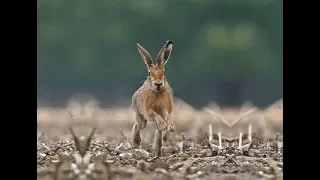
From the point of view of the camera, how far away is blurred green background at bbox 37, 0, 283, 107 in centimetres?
333

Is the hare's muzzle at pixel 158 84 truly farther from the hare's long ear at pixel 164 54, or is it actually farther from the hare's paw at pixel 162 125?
the hare's paw at pixel 162 125

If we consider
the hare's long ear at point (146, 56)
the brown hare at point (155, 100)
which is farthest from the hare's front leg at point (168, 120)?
the hare's long ear at point (146, 56)

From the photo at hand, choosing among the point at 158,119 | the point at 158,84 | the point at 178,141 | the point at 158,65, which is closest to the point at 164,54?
the point at 158,65

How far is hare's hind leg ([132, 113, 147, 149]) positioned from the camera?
11.0 ft

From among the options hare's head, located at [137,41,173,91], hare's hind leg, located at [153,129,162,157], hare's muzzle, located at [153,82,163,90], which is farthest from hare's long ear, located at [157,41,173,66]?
hare's hind leg, located at [153,129,162,157]

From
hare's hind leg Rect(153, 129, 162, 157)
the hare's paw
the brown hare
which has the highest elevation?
the brown hare

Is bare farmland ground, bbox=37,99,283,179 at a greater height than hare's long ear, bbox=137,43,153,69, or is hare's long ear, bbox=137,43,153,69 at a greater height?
hare's long ear, bbox=137,43,153,69

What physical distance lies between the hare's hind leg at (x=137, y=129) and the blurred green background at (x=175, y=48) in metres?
0.14

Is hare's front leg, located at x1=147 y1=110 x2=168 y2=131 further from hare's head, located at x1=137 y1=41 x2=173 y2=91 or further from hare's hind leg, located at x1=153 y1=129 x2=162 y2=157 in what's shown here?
hare's head, located at x1=137 y1=41 x2=173 y2=91

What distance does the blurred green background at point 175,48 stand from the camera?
3.33 metres

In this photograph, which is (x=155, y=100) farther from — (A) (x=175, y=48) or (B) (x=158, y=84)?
(A) (x=175, y=48)
